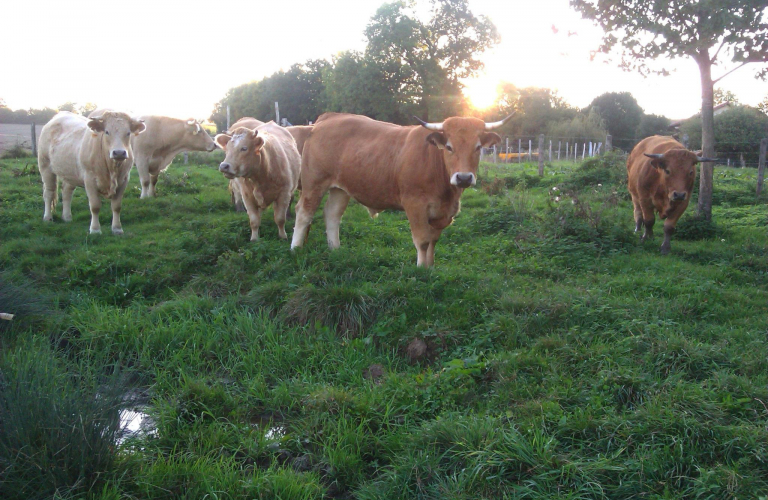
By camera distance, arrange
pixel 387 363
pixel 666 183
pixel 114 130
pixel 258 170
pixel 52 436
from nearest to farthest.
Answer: pixel 52 436 → pixel 387 363 → pixel 258 170 → pixel 666 183 → pixel 114 130

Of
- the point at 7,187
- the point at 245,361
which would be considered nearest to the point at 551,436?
the point at 245,361

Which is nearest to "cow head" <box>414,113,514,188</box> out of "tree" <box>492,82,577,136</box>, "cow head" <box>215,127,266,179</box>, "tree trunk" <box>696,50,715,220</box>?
"cow head" <box>215,127,266,179</box>

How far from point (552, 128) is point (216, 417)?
44168mm

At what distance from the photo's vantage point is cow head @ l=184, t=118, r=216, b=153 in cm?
1388

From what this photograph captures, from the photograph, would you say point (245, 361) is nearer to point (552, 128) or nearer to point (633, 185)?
point (633, 185)

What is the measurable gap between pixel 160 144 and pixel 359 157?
7501 mm

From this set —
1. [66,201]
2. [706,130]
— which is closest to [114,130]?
[66,201]

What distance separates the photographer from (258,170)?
28.1 ft

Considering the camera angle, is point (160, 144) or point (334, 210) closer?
point (334, 210)

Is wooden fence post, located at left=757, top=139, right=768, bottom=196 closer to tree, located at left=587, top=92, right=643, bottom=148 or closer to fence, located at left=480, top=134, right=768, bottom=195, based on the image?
fence, located at left=480, top=134, right=768, bottom=195

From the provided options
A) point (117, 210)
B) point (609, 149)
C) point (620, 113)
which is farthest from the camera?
point (620, 113)

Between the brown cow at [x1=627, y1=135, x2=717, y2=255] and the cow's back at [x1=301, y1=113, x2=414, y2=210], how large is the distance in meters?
3.96

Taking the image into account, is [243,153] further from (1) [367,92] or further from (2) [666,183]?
(1) [367,92]

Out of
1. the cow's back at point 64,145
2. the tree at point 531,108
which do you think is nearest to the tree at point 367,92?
the tree at point 531,108
